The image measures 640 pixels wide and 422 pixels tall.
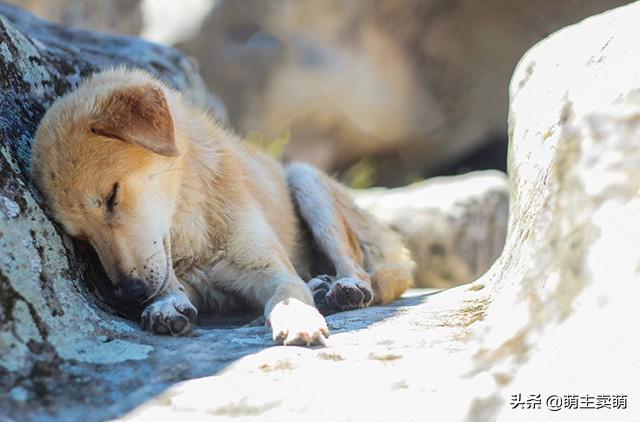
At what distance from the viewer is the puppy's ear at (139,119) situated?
3631 mm

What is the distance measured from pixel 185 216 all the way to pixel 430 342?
5.35 feet

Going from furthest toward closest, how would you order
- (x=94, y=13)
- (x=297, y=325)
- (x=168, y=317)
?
(x=94, y=13) → (x=168, y=317) → (x=297, y=325)

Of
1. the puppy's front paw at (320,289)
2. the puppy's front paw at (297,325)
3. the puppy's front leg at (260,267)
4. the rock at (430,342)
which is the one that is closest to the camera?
the rock at (430,342)

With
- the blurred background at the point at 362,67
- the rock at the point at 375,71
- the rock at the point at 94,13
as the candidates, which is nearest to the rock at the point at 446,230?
the blurred background at the point at 362,67

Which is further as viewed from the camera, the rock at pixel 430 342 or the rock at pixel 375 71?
the rock at pixel 375 71

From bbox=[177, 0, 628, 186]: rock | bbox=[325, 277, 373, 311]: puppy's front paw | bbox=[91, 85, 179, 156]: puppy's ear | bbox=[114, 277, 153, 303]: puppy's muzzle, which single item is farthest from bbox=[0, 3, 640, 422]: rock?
bbox=[177, 0, 628, 186]: rock

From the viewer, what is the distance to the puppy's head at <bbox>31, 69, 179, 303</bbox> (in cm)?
357

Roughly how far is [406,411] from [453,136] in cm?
1037

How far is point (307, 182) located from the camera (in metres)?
5.47

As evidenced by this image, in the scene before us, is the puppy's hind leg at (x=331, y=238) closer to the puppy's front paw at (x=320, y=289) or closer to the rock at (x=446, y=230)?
the puppy's front paw at (x=320, y=289)

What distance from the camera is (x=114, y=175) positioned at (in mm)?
3650
